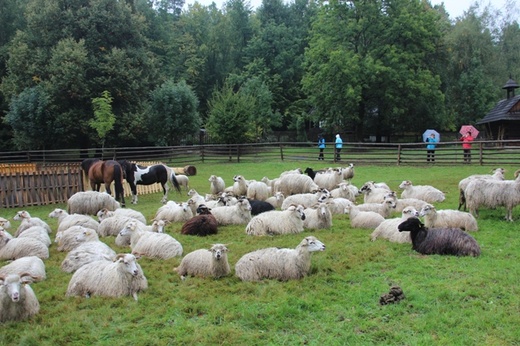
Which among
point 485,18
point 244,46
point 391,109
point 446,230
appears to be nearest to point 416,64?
point 391,109

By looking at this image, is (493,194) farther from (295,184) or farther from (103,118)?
(103,118)

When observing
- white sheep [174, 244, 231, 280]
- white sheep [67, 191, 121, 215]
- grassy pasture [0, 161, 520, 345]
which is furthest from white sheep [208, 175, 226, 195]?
white sheep [174, 244, 231, 280]

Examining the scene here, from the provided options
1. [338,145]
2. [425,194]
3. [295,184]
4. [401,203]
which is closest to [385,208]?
[401,203]

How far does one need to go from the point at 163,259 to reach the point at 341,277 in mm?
3280

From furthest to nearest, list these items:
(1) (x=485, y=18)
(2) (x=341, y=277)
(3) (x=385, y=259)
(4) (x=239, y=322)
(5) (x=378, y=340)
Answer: (1) (x=485, y=18), (3) (x=385, y=259), (2) (x=341, y=277), (4) (x=239, y=322), (5) (x=378, y=340)

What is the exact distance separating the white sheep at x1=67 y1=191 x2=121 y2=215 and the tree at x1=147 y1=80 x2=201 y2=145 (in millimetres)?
22487

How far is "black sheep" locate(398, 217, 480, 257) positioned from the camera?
7.66 m

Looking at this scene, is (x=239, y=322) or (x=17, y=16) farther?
(x=17, y=16)

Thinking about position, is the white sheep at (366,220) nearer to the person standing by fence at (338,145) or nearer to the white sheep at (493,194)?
the white sheep at (493,194)

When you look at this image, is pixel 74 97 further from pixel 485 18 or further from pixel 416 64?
pixel 485 18

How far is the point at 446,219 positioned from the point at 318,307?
16.0 ft

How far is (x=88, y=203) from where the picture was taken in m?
12.5

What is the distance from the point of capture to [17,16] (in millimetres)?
42500

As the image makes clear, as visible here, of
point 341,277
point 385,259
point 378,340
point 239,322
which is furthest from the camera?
point 385,259
